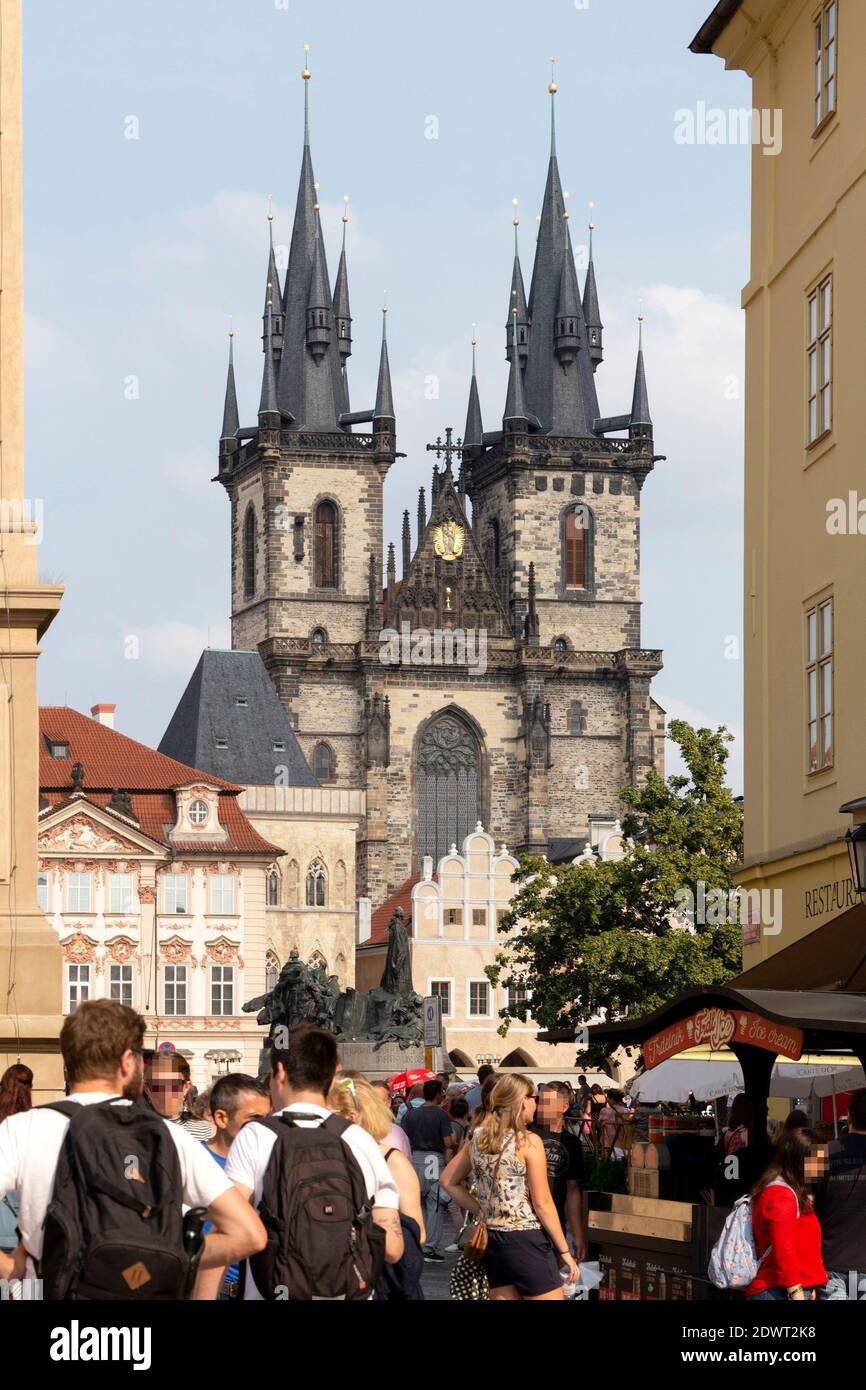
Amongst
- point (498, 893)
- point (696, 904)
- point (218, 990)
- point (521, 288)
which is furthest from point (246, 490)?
point (696, 904)

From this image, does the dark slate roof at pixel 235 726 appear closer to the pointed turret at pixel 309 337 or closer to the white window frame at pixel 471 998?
the white window frame at pixel 471 998

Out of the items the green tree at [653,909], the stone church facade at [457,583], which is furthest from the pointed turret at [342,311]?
the green tree at [653,909]

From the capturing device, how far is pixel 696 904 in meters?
46.1

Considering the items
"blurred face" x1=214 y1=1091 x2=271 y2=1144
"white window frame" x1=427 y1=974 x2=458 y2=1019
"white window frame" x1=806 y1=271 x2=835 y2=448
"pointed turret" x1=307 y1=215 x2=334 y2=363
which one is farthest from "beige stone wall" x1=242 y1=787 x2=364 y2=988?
"blurred face" x1=214 y1=1091 x2=271 y2=1144

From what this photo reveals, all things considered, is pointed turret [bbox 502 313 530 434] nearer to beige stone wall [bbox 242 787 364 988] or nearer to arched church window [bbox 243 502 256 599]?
arched church window [bbox 243 502 256 599]

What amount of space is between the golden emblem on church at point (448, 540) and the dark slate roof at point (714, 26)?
74.5 meters

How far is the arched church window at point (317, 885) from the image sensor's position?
79.7 meters

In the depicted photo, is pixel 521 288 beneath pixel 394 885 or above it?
above

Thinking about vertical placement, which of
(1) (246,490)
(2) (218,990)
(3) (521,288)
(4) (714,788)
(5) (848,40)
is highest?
(3) (521,288)

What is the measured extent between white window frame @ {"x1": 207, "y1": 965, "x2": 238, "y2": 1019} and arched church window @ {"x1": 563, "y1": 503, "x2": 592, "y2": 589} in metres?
32.9

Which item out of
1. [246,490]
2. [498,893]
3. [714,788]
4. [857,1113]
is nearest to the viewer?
[857,1113]

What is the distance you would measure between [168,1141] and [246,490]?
302 feet
